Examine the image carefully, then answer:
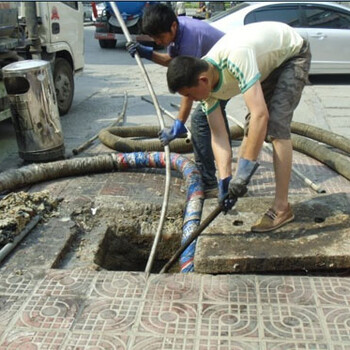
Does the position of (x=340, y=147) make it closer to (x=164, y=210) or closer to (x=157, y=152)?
(x=157, y=152)

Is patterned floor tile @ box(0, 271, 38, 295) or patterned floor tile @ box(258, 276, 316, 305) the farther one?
patterned floor tile @ box(0, 271, 38, 295)

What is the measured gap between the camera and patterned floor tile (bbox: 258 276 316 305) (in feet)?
9.37

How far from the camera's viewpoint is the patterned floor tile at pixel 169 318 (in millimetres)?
2650

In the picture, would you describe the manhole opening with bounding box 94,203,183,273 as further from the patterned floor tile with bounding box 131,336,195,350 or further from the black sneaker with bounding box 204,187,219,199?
the patterned floor tile with bounding box 131,336,195,350

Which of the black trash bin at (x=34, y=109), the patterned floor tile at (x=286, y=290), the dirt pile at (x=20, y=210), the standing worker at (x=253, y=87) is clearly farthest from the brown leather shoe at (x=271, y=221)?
the black trash bin at (x=34, y=109)

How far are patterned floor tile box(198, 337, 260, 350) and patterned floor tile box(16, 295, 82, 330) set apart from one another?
29.8 inches

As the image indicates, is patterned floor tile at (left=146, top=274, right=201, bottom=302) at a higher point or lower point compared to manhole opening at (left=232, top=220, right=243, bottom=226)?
lower

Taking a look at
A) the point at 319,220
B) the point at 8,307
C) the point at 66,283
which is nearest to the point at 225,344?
the point at 66,283

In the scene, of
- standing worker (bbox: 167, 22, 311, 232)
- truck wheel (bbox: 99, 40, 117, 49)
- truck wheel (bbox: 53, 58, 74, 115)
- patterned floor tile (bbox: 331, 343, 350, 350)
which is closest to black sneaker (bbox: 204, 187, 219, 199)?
standing worker (bbox: 167, 22, 311, 232)

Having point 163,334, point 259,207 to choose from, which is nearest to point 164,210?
point 259,207

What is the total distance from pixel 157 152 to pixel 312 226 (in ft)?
6.86

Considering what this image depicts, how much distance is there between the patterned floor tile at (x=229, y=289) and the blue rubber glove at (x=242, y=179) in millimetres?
529

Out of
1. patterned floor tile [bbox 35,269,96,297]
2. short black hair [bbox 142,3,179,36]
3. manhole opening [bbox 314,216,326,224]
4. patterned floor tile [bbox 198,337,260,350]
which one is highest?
short black hair [bbox 142,3,179,36]

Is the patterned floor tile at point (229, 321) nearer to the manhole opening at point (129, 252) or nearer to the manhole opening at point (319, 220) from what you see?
the manhole opening at point (319, 220)
